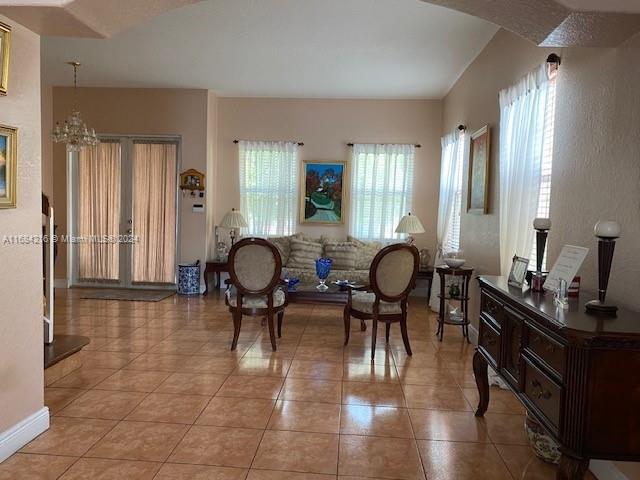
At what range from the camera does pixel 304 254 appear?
6977 millimetres

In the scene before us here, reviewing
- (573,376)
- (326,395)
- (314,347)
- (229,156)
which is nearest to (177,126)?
(229,156)

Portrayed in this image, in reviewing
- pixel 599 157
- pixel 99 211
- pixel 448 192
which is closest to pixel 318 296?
pixel 448 192

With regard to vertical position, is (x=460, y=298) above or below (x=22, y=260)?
below

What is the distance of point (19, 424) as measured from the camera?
2523 millimetres

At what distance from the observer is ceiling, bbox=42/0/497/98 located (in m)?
4.20

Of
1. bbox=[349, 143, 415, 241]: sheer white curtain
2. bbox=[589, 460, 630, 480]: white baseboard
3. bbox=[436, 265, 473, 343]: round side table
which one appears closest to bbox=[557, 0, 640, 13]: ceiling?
bbox=[589, 460, 630, 480]: white baseboard

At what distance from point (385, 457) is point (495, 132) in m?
3.15

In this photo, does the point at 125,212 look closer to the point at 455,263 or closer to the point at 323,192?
the point at 323,192

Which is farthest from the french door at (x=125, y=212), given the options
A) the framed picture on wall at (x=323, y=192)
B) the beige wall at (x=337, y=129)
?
the framed picture on wall at (x=323, y=192)

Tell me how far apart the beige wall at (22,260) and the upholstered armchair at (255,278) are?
6.05 ft

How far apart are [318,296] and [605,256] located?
3275 mm

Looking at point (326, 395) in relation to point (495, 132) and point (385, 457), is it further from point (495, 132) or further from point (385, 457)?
point (495, 132)

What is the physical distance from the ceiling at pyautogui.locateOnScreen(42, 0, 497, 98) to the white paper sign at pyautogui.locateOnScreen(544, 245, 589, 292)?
100 inches

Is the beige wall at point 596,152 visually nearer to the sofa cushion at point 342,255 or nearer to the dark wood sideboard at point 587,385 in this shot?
the dark wood sideboard at point 587,385
